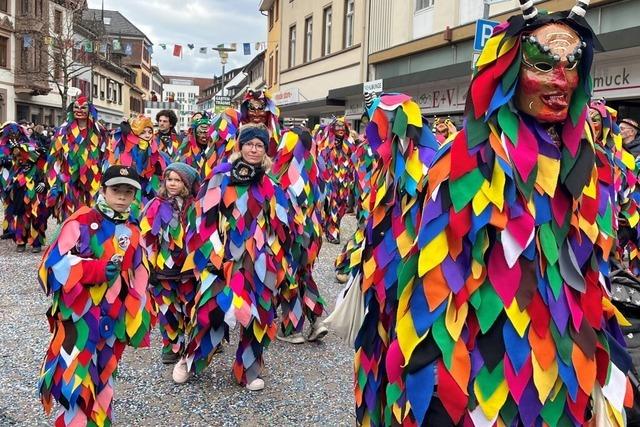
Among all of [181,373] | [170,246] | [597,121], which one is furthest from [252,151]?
[597,121]

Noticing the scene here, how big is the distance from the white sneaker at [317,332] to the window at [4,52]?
33219 millimetres

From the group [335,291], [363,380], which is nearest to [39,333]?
[335,291]

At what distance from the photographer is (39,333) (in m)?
5.21

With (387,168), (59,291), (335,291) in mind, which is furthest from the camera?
(335,291)

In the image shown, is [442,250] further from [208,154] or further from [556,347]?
[208,154]

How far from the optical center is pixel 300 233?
4.79 meters

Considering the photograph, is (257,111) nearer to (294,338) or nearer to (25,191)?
(294,338)

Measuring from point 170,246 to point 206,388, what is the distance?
979 mm

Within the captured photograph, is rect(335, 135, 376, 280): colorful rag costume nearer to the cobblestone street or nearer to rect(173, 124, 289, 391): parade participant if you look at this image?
rect(173, 124, 289, 391): parade participant

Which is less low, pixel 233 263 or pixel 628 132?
pixel 628 132

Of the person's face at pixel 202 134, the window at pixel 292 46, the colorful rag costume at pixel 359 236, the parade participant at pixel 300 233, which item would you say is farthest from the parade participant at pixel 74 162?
the window at pixel 292 46

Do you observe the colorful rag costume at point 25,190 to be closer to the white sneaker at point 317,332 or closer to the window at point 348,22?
the white sneaker at point 317,332

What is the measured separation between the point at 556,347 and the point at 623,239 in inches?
172

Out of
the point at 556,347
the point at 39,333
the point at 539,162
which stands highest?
the point at 539,162
